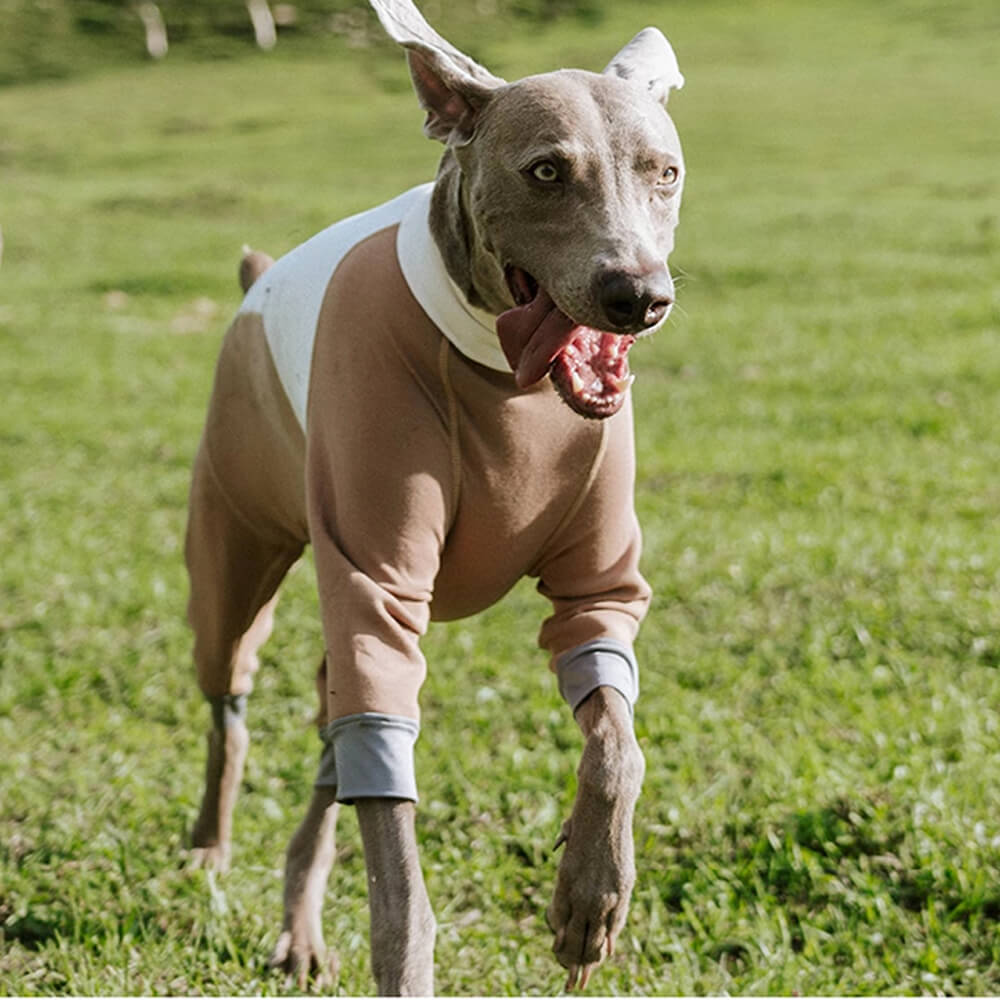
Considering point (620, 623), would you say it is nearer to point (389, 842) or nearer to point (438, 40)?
point (389, 842)

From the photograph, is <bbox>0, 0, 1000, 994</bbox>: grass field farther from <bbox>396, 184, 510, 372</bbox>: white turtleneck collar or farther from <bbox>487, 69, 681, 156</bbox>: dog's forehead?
<bbox>487, 69, 681, 156</bbox>: dog's forehead

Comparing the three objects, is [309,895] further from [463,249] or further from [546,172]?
[546,172]

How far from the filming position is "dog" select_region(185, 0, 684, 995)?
3.12m

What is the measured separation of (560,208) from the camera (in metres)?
3.10

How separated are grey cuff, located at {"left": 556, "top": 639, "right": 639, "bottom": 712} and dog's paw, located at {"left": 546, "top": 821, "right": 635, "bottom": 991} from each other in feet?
1.15

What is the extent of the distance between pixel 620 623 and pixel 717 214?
1798 cm

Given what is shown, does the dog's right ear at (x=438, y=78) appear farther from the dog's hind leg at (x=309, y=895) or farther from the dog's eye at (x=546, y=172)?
the dog's hind leg at (x=309, y=895)

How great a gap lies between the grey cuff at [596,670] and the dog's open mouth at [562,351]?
627 mm

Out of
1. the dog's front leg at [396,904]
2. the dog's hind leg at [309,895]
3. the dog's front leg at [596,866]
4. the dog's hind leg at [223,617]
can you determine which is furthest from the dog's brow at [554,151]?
the dog's hind leg at [309,895]

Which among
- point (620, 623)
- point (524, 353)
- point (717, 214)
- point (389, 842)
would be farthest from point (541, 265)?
point (717, 214)

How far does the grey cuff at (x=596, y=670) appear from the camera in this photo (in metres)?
3.50

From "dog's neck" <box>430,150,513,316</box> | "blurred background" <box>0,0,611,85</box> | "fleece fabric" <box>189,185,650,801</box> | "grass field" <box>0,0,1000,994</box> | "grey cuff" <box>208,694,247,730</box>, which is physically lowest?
"blurred background" <box>0,0,611,85</box>

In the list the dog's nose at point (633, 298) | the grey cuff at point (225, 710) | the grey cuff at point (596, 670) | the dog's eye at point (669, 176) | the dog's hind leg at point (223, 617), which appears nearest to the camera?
the dog's nose at point (633, 298)

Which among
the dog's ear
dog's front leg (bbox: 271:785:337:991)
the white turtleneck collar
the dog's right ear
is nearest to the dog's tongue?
the white turtleneck collar
